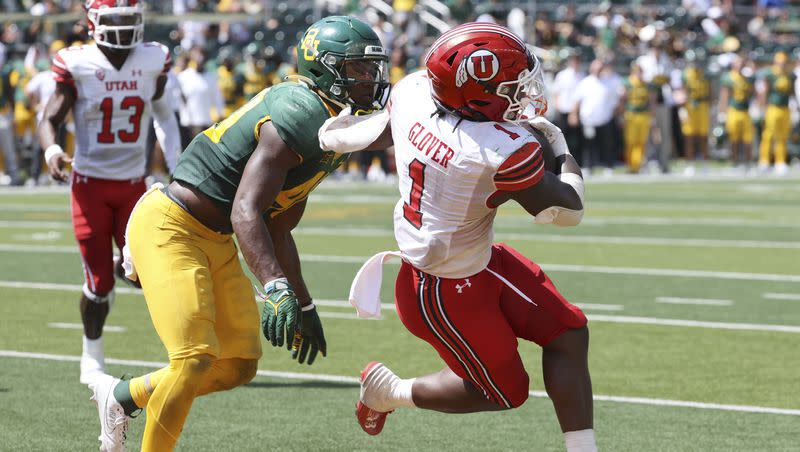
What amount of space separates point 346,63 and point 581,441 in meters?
1.44

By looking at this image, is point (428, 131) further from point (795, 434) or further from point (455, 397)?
point (795, 434)

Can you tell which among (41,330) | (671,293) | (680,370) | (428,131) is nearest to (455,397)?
(428,131)

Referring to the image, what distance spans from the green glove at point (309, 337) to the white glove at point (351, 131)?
2.21ft

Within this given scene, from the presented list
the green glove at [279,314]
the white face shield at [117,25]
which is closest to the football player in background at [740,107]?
the white face shield at [117,25]

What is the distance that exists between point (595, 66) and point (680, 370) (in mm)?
16101

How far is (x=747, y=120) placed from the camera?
77.9ft

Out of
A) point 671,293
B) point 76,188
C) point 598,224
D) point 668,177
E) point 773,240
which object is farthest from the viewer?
point 668,177

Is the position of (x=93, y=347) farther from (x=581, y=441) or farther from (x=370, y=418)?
(x=581, y=441)

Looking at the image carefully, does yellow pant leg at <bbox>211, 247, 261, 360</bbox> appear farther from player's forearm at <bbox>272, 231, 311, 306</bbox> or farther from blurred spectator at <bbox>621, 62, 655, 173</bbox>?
blurred spectator at <bbox>621, 62, 655, 173</bbox>

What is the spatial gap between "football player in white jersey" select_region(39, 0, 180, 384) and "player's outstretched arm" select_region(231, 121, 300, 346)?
2.39 meters

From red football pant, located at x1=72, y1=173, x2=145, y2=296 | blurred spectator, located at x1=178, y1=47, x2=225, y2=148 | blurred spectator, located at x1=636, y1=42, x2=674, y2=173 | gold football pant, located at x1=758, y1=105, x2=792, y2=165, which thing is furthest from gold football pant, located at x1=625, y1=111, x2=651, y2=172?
red football pant, located at x1=72, y1=173, x2=145, y2=296

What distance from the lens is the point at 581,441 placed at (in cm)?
464

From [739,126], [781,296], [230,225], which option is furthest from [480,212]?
[739,126]

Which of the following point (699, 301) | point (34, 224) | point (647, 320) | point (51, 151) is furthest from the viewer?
point (34, 224)
